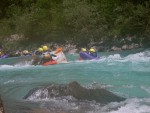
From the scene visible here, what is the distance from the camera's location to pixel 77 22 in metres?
30.1

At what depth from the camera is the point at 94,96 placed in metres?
8.75

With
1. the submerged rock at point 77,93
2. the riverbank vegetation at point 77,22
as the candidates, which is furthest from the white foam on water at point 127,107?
the riverbank vegetation at point 77,22

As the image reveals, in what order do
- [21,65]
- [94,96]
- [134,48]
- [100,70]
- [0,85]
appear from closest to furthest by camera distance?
1. [94,96]
2. [0,85]
3. [100,70]
4. [21,65]
5. [134,48]

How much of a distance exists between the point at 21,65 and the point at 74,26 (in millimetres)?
11369

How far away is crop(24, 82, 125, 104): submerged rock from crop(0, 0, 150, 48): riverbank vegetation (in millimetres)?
16351

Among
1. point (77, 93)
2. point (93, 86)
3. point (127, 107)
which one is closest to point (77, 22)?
point (93, 86)

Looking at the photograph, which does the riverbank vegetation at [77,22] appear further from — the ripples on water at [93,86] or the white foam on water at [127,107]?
the white foam on water at [127,107]

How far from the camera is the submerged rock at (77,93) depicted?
863 centimetres

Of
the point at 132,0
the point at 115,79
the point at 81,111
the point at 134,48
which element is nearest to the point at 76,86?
the point at 81,111

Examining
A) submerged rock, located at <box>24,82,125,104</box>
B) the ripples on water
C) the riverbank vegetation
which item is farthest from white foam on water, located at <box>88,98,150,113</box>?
the riverbank vegetation

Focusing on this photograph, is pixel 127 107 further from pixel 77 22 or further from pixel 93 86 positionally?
pixel 77 22

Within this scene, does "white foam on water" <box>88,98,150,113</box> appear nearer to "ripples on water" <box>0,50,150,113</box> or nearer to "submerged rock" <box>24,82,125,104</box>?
"ripples on water" <box>0,50,150,113</box>

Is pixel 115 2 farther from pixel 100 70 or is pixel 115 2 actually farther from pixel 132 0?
pixel 100 70

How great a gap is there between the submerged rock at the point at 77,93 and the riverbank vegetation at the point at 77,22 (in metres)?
16.4
